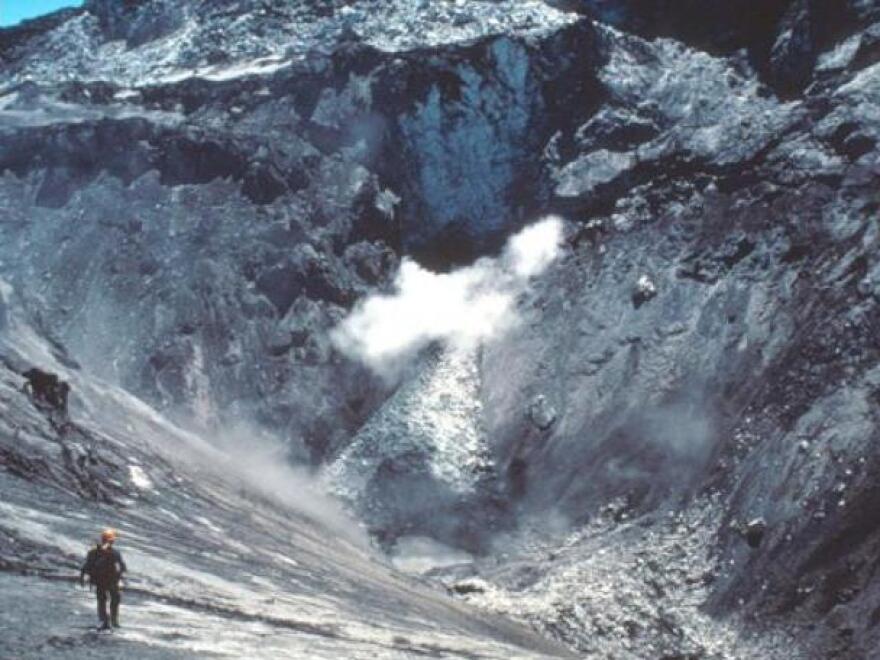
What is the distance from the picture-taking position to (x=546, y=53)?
259ft

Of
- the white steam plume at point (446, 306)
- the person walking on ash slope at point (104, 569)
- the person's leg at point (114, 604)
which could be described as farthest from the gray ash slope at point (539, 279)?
the person walking on ash slope at point (104, 569)

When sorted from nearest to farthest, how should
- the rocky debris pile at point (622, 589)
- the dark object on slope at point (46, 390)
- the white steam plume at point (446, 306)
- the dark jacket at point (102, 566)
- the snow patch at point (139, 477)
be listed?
1. the dark jacket at point (102, 566)
2. the snow patch at point (139, 477)
3. the dark object on slope at point (46, 390)
4. the rocky debris pile at point (622, 589)
5. the white steam plume at point (446, 306)

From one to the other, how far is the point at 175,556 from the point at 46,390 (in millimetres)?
14351

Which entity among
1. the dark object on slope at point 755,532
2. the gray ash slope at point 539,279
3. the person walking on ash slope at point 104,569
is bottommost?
the person walking on ash slope at point 104,569

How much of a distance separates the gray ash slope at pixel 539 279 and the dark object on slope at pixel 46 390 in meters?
Answer: 2.83

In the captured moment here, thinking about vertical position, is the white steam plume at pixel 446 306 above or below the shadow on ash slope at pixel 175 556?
above

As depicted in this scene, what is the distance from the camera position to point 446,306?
242ft

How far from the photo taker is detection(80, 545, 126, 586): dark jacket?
57.3 ft

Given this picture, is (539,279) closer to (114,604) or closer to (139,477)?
(139,477)

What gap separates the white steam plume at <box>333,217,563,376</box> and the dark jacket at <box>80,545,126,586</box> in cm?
5200

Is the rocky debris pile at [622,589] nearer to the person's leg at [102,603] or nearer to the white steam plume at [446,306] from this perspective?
the white steam plume at [446,306]

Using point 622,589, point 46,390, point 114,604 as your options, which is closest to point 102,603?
point 114,604

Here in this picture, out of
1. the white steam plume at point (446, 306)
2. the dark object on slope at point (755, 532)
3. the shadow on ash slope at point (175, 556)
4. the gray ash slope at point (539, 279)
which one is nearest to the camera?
the shadow on ash slope at point (175, 556)

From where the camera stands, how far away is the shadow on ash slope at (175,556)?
20.0 m
